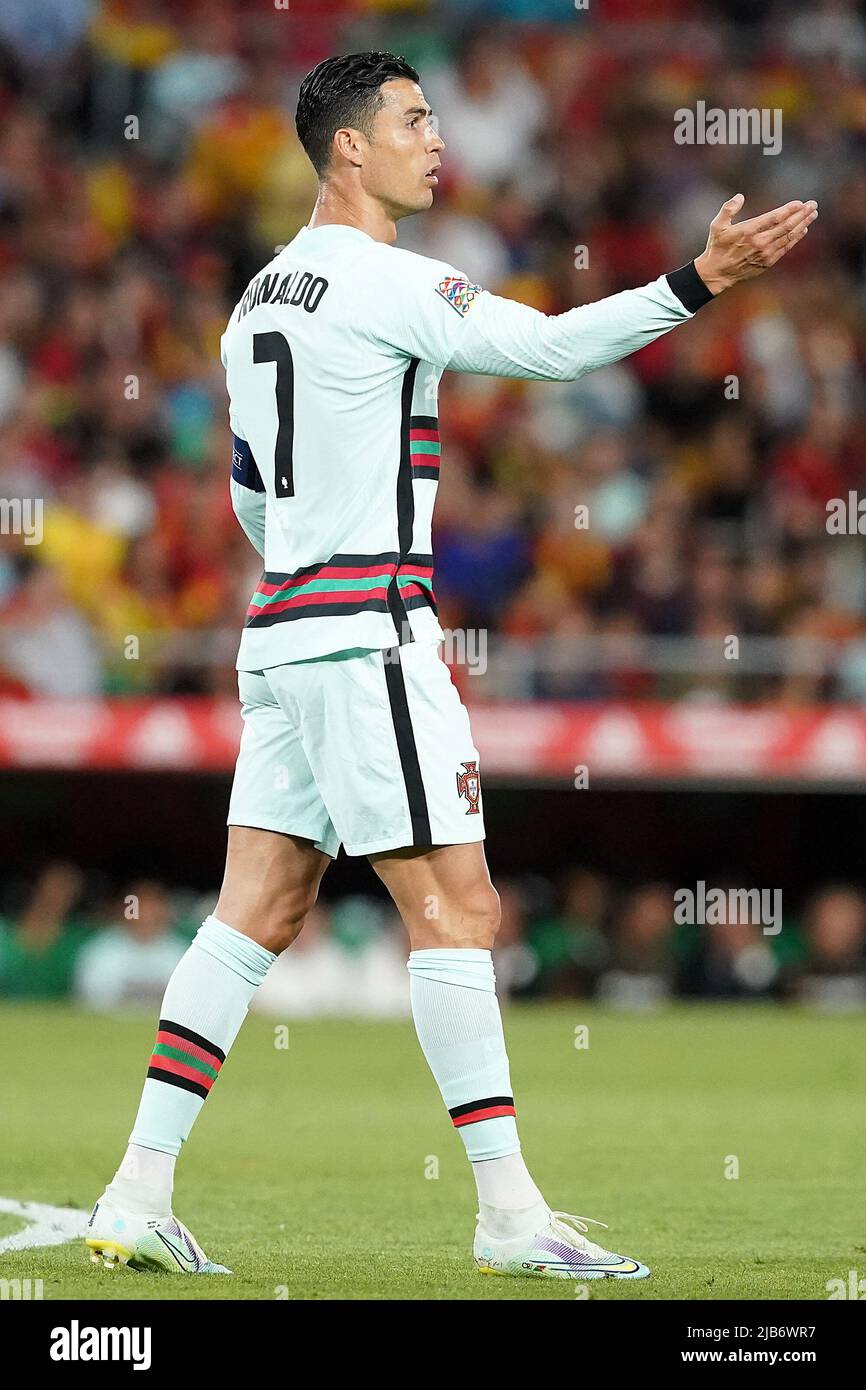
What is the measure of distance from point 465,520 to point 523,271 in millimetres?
2806

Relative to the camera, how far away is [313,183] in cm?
1509

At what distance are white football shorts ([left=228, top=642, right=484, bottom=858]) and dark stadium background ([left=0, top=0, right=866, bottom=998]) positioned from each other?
693cm

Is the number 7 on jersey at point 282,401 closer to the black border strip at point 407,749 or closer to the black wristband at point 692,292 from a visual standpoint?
the black border strip at point 407,749

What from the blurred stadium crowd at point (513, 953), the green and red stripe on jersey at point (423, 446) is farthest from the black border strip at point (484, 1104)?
the blurred stadium crowd at point (513, 953)

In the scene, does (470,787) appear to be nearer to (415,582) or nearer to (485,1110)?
(415,582)

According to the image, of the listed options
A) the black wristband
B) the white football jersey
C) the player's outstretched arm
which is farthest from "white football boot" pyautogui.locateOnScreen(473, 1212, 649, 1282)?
the black wristband

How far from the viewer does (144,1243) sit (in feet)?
14.7

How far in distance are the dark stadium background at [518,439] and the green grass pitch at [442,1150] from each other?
1.48m

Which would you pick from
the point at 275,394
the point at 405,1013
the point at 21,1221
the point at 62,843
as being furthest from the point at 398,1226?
the point at 62,843

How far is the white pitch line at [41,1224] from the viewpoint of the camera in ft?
16.1

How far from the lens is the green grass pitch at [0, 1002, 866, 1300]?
4559 mm

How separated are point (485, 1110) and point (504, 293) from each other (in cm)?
1085

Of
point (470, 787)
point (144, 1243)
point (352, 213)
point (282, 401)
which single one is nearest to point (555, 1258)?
point (144, 1243)
